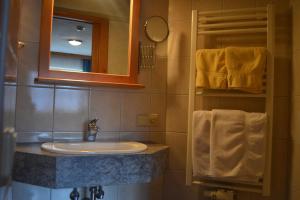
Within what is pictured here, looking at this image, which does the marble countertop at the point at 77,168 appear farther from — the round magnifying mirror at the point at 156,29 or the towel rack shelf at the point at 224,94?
the round magnifying mirror at the point at 156,29

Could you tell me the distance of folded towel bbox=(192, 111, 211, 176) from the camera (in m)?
1.63

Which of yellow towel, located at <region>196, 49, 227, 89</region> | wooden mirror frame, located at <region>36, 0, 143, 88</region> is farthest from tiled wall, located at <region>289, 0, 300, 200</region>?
wooden mirror frame, located at <region>36, 0, 143, 88</region>

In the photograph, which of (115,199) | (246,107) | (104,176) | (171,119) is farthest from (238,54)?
(115,199)

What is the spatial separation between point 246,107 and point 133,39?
0.80 m

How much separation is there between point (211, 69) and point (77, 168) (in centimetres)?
91

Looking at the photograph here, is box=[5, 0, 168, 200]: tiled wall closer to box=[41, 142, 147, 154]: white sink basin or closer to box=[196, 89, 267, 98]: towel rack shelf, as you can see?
box=[41, 142, 147, 154]: white sink basin

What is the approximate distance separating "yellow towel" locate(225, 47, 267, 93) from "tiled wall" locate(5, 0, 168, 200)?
18.4 inches

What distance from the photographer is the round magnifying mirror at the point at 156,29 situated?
5.99ft

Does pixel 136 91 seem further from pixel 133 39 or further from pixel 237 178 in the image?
pixel 237 178

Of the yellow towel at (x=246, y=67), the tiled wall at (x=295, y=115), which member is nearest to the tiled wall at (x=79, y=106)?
the yellow towel at (x=246, y=67)

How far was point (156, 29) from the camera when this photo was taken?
6.06 ft

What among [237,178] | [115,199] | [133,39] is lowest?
[115,199]

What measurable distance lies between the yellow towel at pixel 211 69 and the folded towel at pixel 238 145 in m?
0.18

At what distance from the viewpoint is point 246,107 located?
1.71m
